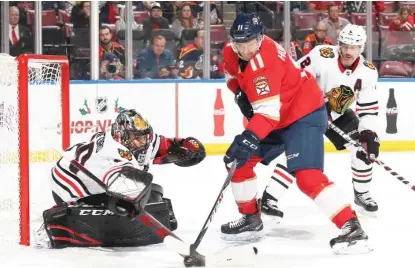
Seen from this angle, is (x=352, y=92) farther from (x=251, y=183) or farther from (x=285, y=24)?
(x=285, y=24)

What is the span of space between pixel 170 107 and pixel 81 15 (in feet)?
3.34

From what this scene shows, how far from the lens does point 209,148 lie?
7746 millimetres

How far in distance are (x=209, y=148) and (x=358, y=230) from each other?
12.7 ft

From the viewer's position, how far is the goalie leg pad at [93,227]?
3.99 metres

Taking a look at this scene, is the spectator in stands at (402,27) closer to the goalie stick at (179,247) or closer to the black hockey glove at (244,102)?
the black hockey glove at (244,102)

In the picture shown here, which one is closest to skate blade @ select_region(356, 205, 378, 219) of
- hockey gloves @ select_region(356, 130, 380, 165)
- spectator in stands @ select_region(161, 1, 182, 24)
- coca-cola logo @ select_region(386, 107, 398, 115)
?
hockey gloves @ select_region(356, 130, 380, 165)

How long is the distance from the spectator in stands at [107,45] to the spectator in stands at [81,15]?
0.48 feet

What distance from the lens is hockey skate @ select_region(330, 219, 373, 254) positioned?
155 inches

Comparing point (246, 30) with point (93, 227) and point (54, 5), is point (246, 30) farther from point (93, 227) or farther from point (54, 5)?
point (54, 5)

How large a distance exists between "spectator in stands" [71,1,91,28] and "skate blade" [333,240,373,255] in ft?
14.1

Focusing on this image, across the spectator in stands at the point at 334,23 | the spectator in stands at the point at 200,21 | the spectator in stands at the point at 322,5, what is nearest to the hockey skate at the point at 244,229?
the spectator in stands at the point at 200,21

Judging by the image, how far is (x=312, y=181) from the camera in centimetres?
396

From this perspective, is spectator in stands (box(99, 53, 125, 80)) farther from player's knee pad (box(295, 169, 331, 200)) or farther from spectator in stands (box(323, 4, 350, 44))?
player's knee pad (box(295, 169, 331, 200))

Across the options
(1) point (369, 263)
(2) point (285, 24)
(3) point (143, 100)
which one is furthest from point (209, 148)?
(1) point (369, 263)
